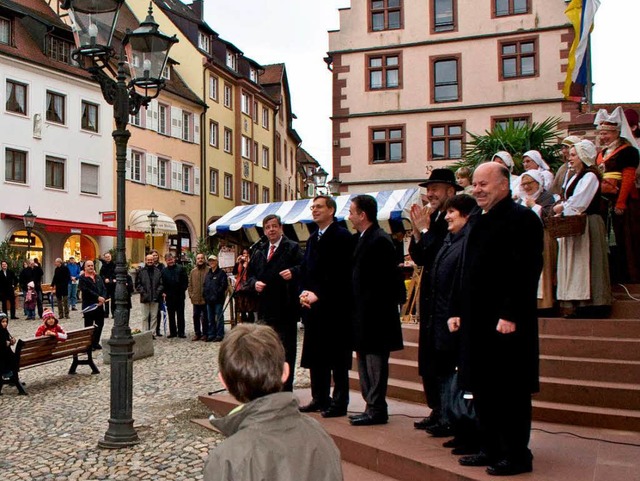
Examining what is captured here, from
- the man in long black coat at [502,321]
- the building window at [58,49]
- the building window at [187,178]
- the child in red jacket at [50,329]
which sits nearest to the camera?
the man in long black coat at [502,321]

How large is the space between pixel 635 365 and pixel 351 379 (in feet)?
9.96

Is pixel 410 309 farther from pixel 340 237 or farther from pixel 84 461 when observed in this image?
pixel 84 461

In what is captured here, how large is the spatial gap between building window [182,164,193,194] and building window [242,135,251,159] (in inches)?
270

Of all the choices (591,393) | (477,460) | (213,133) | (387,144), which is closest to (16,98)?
(213,133)

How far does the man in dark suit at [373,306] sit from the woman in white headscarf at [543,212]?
6.82 feet

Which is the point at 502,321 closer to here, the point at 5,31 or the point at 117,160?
the point at 117,160

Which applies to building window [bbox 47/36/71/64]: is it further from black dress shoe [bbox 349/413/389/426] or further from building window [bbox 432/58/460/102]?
black dress shoe [bbox 349/413/389/426]

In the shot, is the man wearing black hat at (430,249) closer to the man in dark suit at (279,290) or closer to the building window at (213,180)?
the man in dark suit at (279,290)

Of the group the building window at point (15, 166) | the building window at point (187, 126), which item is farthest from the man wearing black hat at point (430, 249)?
the building window at point (187, 126)

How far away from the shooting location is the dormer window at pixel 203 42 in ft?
146

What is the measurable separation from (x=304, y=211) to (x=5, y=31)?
18620 millimetres

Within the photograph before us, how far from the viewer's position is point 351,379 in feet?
27.0

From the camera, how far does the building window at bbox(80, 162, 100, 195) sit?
3412 cm

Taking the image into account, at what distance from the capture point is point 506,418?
14.8 ft
